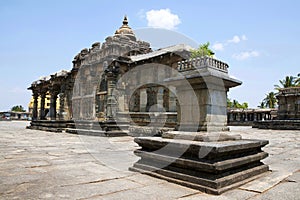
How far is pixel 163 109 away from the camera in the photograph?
16.1m

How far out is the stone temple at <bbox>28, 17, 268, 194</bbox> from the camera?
3738mm

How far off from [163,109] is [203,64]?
38.6ft

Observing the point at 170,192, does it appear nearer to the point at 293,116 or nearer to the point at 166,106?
the point at 166,106

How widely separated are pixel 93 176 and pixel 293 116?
2770cm

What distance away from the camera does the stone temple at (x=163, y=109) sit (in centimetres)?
374

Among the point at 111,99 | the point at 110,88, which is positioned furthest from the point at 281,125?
the point at 110,88

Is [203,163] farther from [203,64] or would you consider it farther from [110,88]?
[110,88]

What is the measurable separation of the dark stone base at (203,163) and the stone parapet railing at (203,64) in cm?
141

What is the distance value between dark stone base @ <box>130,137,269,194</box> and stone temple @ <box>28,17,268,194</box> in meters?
0.01

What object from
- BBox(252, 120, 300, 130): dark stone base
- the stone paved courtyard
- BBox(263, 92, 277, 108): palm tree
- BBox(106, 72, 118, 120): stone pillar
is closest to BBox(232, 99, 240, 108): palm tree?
BBox(263, 92, 277, 108): palm tree

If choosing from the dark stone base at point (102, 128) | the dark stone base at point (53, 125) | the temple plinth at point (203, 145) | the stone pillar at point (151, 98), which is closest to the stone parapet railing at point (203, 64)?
the temple plinth at point (203, 145)

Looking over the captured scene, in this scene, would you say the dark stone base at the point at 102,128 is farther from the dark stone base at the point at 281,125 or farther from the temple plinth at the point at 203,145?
the dark stone base at the point at 281,125

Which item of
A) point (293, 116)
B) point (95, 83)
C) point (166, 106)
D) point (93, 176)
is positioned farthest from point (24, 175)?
point (293, 116)

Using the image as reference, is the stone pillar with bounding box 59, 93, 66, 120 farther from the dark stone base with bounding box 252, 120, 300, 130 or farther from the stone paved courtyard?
the stone paved courtyard
